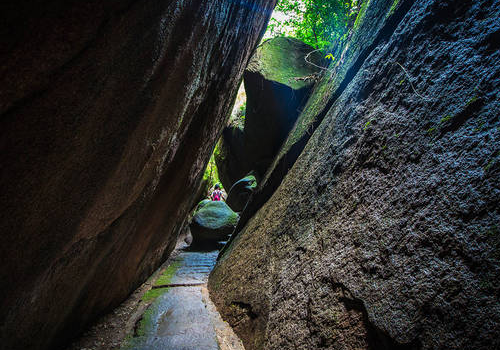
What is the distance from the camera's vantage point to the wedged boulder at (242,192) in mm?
10756

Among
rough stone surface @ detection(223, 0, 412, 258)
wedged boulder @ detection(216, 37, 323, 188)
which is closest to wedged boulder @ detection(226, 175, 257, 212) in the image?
wedged boulder @ detection(216, 37, 323, 188)

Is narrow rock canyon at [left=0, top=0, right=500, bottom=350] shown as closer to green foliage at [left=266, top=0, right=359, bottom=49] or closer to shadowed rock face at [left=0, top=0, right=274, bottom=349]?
shadowed rock face at [left=0, top=0, right=274, bottom=349]

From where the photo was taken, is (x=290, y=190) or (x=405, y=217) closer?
(x=405, y=217)

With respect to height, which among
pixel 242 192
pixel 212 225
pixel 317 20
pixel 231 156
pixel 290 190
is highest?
pixel 317 20

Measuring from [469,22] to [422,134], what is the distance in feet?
2.95

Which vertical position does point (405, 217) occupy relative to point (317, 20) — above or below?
below

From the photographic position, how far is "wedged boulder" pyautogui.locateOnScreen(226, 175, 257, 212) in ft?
35.3

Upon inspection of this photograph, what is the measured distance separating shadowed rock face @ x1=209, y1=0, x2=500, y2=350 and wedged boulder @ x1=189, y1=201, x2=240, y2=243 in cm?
663

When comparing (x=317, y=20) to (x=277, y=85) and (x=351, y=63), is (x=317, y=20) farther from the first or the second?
(x=351, y=63)

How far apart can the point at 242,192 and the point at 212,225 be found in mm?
2711

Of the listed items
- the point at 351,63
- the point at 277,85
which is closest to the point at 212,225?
the point at 277,85

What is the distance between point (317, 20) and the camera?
8.23 meters

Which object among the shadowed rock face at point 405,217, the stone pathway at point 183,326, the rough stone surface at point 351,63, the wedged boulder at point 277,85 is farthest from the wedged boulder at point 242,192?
the shadowed rock face at point 405,217

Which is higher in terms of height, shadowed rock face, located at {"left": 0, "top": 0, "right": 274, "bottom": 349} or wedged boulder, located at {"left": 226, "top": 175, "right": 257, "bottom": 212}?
shadowed rock face, located at {"left": 0, "top": 0, "right": 274, "bottom": 349}
